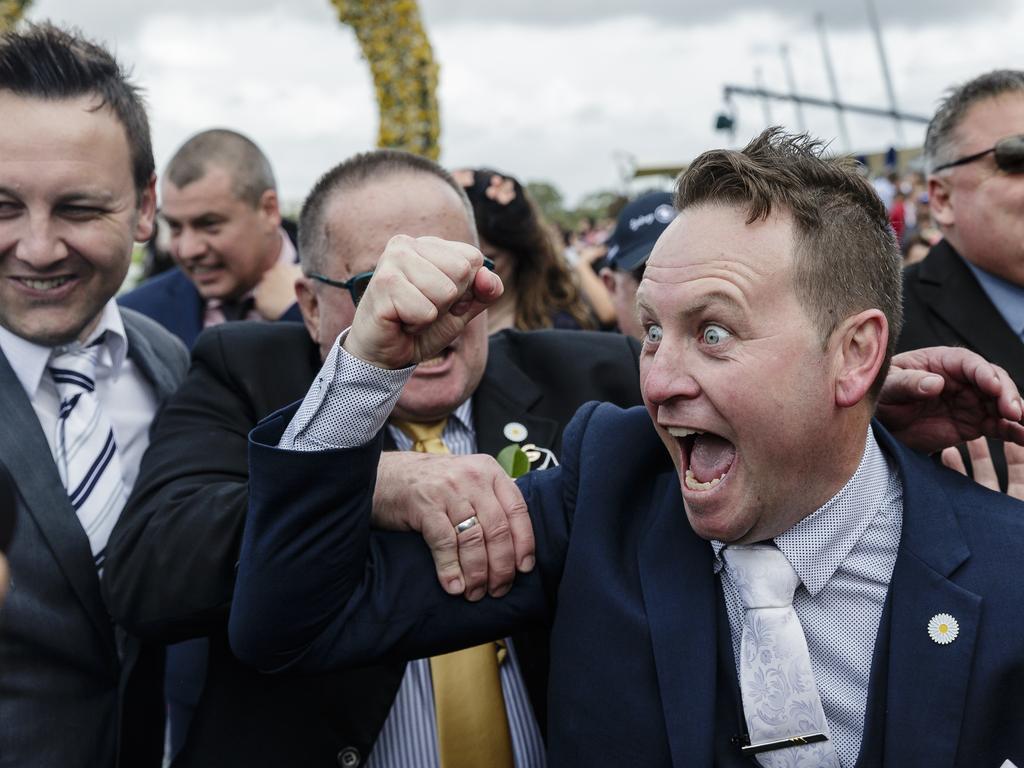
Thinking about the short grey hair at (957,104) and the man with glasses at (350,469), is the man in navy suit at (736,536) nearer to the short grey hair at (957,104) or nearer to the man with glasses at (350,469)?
the man with glasses at (350,469)

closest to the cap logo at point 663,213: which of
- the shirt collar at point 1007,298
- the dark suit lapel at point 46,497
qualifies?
the shirt collar at point 1007,298

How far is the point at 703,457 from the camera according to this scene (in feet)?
6.48

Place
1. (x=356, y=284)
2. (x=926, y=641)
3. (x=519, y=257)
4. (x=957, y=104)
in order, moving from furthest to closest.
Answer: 1. (x=519, y=257)
2. (x=957, y=104)
3. (x=356, y=284)
4. (x=926, y=641)

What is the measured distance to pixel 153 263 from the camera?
22.8 ft

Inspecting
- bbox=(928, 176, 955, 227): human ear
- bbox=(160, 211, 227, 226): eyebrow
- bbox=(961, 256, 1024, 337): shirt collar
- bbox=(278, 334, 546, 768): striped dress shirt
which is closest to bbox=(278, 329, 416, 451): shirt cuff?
bbox=(278, 334, 546, 768): striped dress shirt

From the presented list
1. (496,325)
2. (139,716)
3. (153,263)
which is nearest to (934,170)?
(496,325)

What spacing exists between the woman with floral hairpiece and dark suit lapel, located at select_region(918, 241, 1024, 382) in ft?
5.56

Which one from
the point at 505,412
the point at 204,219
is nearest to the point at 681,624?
the point at 505,412

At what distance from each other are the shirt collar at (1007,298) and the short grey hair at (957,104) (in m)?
0.44

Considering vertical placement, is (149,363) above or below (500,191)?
below

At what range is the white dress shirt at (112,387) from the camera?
2.67 meters

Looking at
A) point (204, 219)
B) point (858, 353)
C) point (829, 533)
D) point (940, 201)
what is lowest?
point (829, 533)

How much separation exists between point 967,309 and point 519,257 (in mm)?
2011

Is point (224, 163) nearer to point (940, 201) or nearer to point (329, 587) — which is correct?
point (940, 201)
